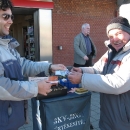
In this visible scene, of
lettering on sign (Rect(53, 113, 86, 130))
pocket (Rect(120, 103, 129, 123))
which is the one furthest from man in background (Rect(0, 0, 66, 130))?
pocket (Rect(120, 103, 129, 123))

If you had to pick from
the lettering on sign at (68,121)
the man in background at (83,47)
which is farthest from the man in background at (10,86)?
the man in background at (83,47)

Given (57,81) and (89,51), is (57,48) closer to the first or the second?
(89,51)

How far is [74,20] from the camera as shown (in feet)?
26.5

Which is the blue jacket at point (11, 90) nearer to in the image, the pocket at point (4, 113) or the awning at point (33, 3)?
the pocket at point (4, 113)

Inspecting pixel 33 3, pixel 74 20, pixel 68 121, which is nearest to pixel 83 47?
pixel 33 3

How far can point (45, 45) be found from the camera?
6414mm

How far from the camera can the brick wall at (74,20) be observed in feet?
25.6

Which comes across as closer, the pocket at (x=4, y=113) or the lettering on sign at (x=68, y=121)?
the pocket at (x=4, y=113)

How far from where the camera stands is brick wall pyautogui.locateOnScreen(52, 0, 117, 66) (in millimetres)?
7801

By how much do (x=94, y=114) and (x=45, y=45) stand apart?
3.14 metres

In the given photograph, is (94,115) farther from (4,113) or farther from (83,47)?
(4,113)

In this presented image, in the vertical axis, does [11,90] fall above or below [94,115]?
above

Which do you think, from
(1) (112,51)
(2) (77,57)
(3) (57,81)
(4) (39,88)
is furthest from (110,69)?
(2) (77,57)

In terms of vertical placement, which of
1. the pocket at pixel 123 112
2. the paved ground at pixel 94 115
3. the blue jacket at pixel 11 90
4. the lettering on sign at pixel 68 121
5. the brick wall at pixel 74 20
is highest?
the brick wall at pixel 74 20
